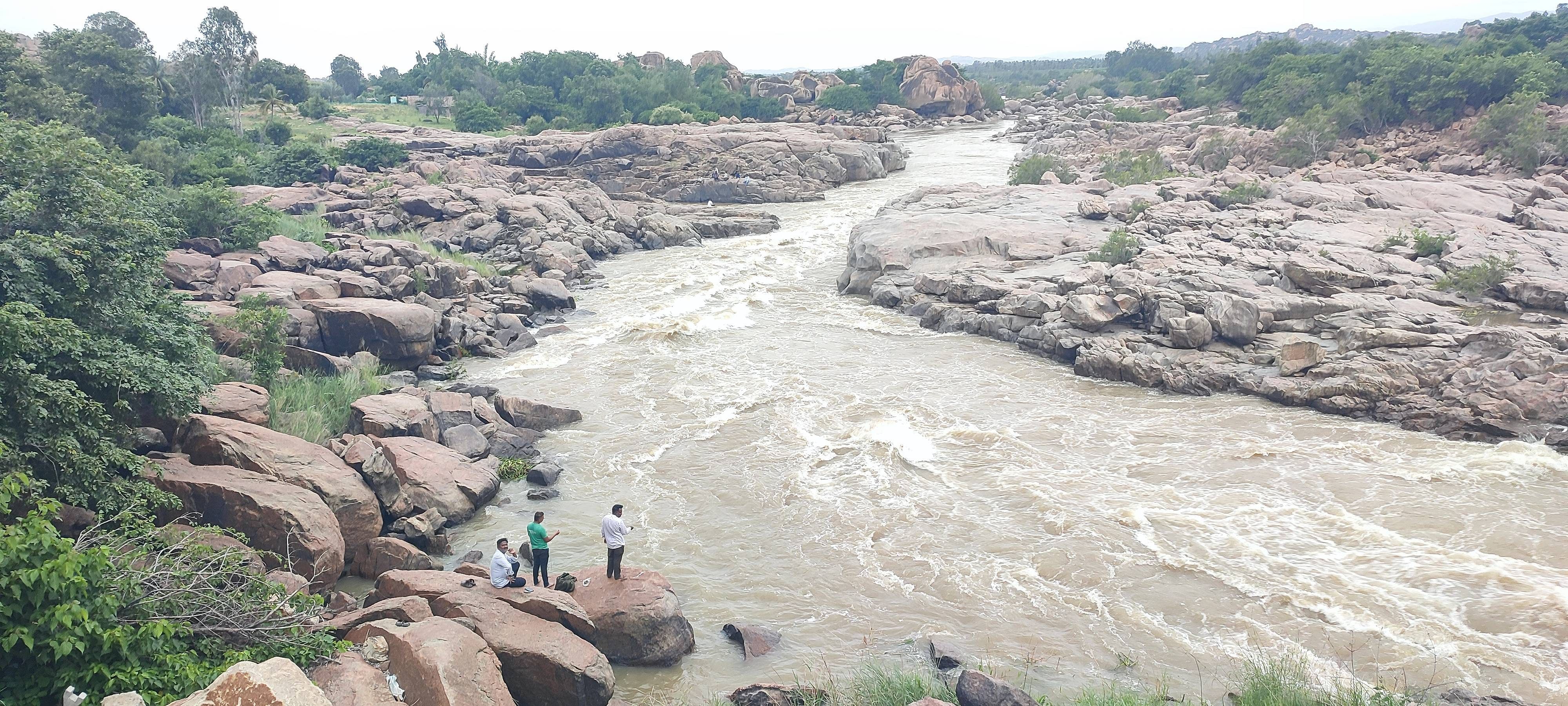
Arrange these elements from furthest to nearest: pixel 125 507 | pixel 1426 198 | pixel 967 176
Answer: pixel 967 176
pixel 1426 198
pixel 125 507

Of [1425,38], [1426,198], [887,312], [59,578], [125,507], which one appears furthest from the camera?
[1425,38]

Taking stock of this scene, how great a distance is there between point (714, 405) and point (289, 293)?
11852 millimetres

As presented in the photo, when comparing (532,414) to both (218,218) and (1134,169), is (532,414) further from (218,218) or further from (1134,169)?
(1134,169)

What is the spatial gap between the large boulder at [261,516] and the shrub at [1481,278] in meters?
26.8

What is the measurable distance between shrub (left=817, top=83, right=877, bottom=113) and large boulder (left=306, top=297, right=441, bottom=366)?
6707cm

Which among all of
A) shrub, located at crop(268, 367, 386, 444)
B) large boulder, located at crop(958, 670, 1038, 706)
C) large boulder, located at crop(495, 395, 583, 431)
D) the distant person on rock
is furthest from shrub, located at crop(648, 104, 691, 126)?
large boulder, located at crop(958, 670, 1038, 706)

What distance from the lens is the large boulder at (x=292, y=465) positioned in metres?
13.5

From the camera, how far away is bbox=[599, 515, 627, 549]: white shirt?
12156 millimetres

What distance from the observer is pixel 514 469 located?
17484 mm

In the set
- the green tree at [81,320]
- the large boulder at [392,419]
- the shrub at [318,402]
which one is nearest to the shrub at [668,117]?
the shrub at [318,402]

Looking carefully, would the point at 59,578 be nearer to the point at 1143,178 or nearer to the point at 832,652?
the point at 832,652

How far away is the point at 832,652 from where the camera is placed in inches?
461

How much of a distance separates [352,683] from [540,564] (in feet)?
13.2

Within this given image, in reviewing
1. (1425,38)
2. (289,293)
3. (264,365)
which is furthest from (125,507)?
(1425,38)
